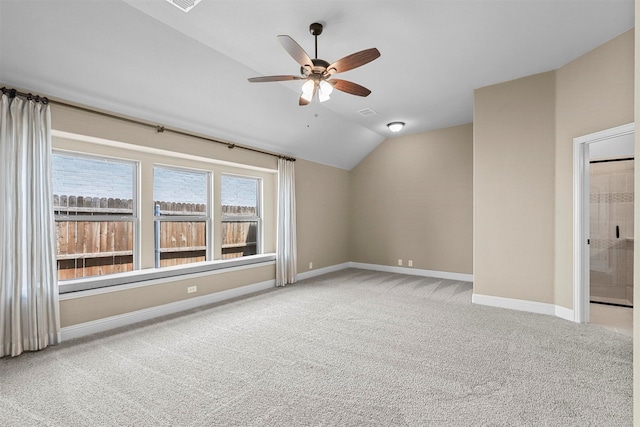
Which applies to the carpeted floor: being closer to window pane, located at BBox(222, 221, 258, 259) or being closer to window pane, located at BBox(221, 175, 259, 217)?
window pane, located at BBox(222, 221, 258, 259)

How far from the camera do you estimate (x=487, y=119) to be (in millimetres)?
4426

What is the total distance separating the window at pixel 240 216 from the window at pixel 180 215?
355 mm

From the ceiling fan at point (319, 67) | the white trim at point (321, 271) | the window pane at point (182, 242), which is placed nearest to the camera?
the ceiling fan at point (319, 67)

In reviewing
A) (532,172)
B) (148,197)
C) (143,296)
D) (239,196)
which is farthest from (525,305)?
(148,197)

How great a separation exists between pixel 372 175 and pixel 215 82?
455 cm

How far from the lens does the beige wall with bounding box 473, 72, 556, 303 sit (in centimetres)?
403

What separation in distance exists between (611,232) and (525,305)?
2.10m

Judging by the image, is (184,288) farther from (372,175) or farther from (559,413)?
(372,175)

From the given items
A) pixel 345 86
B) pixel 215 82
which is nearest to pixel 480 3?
pixel 345 86

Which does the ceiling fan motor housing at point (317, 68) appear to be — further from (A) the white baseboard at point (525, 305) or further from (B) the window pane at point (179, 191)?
(A) the white baseboard at point (525, 305)

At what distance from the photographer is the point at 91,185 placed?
363cm

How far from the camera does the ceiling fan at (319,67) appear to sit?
2.43 metres

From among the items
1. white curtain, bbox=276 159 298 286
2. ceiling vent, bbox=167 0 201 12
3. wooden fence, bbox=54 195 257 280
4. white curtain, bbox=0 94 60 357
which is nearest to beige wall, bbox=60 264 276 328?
white curtain, bbox=0 94 60 357

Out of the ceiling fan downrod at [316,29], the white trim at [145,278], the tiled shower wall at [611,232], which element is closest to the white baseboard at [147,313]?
the white trim at [145,278]
